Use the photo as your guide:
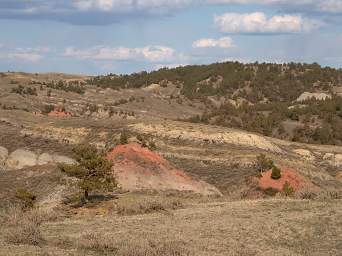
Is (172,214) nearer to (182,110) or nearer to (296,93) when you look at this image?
(182,110)

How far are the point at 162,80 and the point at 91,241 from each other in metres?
153

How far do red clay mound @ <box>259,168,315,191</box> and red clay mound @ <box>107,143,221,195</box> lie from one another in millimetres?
3909

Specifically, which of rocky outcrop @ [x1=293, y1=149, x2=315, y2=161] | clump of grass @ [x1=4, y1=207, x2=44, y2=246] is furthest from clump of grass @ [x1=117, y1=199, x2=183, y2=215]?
rocky outcrop @ [x1=293, y1=149, x2=315, y2=161]

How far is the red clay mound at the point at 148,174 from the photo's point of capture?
43691 millimetres

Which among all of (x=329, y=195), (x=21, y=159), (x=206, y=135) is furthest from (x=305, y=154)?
(x=329, y=195)

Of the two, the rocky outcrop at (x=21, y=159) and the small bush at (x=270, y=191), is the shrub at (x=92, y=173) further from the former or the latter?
the rocky outcrop at (x=21, y=159)

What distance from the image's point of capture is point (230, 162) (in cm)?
5156

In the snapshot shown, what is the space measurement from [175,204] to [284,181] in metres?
21.3

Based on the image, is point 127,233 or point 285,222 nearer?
point 127,233

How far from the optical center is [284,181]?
1772 inches

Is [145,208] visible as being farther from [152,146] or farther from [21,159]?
[21,159]

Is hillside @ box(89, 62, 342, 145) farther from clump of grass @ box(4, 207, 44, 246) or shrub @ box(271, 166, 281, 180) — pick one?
clump of grass @ box(4, 207, 44, 246)

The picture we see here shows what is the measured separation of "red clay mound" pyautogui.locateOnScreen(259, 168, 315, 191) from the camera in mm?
Result: 44431

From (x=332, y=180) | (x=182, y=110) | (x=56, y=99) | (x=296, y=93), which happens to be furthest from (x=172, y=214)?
(x=296, y=93)
